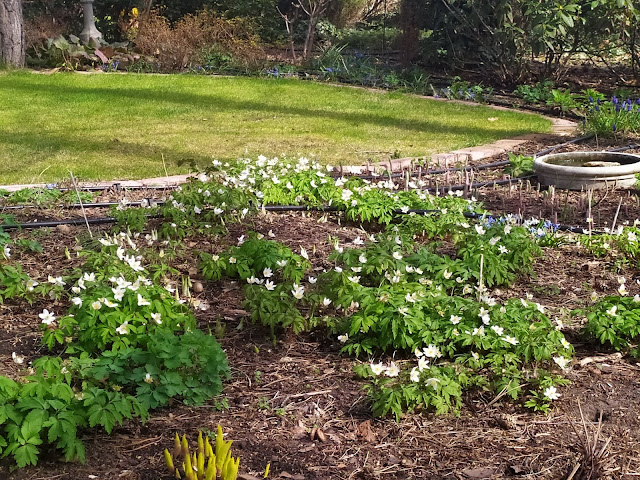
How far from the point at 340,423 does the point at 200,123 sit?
6253 mm

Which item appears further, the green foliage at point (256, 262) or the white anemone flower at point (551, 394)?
the green foliage at point (256, 262)

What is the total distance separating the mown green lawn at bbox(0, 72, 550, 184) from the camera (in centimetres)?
673

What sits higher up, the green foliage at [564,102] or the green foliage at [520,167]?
the green foliage at [564,102]

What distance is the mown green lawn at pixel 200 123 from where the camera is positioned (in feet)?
22.1

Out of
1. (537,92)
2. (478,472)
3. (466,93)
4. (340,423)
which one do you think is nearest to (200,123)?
(466,93)

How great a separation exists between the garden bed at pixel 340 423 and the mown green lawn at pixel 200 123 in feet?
7.93

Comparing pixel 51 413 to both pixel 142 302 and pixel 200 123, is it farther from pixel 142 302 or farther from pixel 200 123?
pixel 200 123

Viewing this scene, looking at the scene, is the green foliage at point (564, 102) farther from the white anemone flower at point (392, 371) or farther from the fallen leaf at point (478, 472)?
the fallen leaf at point (478, 472)

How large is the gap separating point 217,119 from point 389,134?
207 centimetres

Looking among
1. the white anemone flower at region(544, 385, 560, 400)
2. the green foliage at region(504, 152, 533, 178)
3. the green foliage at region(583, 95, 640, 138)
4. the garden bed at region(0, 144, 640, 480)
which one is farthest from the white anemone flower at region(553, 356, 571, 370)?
the green foliage at region(583, 95, 640, 138)

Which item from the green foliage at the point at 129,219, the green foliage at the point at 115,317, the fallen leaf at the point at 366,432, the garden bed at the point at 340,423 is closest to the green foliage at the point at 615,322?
the garden bed at the point at 340,423

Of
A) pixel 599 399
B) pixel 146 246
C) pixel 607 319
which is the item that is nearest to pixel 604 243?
pixel 607 319

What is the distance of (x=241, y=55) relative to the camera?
13.0 meters

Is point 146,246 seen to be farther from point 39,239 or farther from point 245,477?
point 245,477
